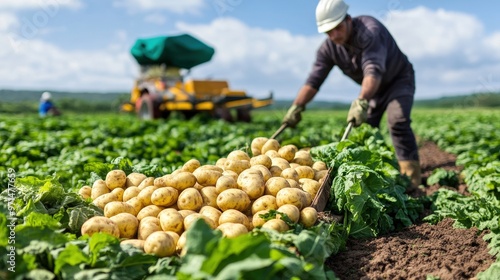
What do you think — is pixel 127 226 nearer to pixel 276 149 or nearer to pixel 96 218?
pixel 96 218

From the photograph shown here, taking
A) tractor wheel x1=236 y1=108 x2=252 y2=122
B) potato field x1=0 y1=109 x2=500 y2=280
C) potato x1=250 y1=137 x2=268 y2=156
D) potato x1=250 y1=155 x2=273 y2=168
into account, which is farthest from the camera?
tractor wheel x1=236 y1=108 x2=252 y2=122

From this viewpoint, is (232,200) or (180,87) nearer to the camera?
(232,200)

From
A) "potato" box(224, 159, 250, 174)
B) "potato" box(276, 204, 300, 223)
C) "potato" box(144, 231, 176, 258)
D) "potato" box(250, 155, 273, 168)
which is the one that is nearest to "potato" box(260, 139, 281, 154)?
"potato" box(250, 155, 273, 168)

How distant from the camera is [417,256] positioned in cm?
310

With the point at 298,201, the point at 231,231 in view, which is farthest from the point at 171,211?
the point at 298,201

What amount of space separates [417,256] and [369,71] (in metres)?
2.83

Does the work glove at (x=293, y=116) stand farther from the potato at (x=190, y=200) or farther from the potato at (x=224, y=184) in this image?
the potato at (x=190, y=200)

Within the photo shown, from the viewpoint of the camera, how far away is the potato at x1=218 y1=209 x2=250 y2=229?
115 inches

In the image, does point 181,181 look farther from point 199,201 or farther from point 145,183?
point 145,183

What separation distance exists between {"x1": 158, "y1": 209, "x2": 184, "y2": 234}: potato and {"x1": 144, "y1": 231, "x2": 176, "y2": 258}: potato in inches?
9.3

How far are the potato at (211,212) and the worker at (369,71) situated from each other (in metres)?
2.63

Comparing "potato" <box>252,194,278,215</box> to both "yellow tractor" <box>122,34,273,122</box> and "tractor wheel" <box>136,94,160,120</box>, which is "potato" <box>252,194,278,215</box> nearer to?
"yellow tractor" <box>122,34,273,122</box>

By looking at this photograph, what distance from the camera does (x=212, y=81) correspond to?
651 inches

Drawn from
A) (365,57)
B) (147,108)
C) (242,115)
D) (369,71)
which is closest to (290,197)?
(369,71)
